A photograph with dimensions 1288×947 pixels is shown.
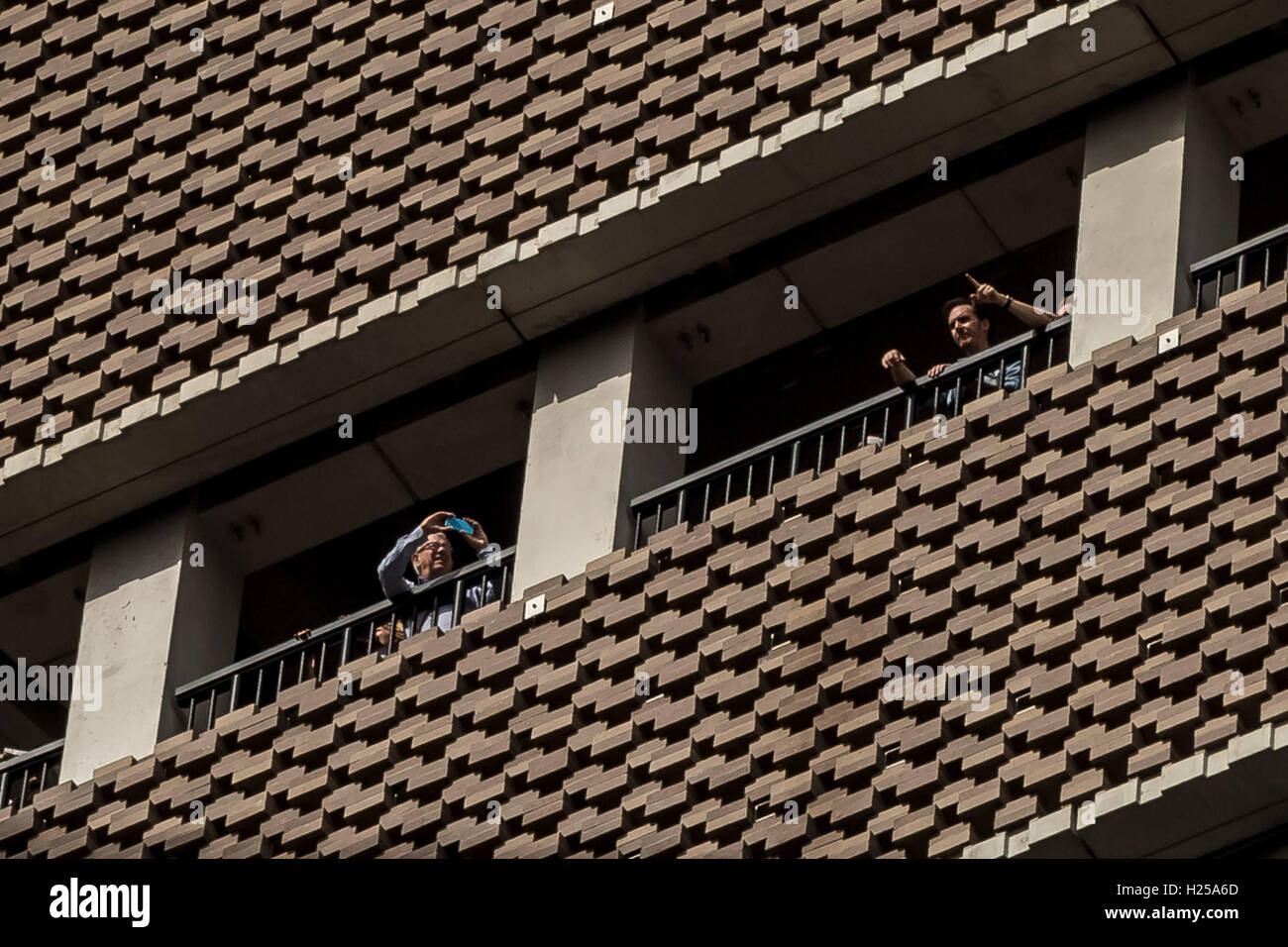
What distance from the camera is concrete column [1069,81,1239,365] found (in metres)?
23.6

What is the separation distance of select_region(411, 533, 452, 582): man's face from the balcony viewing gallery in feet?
0.09

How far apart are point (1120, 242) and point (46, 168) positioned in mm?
7213

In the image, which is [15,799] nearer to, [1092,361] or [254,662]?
[254,662]

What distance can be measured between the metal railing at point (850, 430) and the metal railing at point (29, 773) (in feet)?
12.8

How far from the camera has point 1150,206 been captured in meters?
24.0

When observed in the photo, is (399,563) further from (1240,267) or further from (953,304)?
(1240,267)

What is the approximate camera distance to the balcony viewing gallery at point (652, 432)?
22438 mm

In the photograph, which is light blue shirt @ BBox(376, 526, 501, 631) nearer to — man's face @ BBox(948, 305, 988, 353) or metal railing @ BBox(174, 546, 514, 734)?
metal railing @ BBox(174, 546, 514, 734)

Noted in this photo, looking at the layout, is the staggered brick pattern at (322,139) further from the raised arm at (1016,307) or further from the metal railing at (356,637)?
the metal railing at (356,637)

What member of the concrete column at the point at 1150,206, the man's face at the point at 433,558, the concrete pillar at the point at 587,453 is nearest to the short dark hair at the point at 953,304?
the concrete column at the point at 1150,206

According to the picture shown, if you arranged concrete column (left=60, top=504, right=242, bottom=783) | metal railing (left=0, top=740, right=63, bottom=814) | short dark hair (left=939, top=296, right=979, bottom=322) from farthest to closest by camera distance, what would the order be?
metal railing (left=0, top=740, right=63, bottom=814), concrete column (left=60, top=504, right=242, bottom=783), short dark hair (left=939, top=296, right=979, bottom=322)

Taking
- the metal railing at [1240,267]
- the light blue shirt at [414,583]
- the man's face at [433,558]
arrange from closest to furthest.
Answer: the metal railing at [1240,267] → the light blue shirt at [414,583] → the man's face at [433,558]

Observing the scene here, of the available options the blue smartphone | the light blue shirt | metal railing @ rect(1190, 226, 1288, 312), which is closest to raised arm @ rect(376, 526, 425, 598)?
the light blue shirt

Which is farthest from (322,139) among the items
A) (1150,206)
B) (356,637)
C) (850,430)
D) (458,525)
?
(1150,206)
